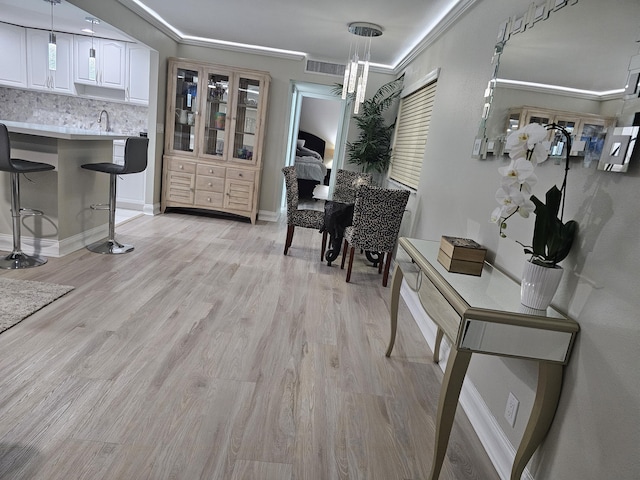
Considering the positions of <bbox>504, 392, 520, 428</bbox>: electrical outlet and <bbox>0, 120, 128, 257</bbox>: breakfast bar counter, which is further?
<bbox>0, 120, 128, 257</bbox>: breakfast bar counter

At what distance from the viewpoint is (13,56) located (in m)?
5.81

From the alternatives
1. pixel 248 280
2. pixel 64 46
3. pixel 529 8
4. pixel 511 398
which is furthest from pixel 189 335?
pixel 64 46

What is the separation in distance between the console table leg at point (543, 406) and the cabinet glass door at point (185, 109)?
531cm

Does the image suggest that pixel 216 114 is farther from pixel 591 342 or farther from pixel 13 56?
pixel 591 342

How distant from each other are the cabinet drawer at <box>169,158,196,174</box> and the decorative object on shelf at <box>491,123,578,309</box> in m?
4.99

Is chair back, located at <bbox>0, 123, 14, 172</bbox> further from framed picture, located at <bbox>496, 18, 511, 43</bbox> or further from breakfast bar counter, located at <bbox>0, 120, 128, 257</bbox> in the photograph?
framed picture, located at <bbox>496, 18, 511, 43</bbox>

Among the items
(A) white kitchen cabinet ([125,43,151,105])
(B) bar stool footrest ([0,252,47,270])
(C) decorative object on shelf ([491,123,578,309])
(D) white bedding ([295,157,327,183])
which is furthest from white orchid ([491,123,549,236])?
(D) white bedding ([295,157,327,183])

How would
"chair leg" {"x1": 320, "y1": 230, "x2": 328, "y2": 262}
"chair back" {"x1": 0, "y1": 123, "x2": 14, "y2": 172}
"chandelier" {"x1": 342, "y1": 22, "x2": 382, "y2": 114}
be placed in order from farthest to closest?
"chair leg" {"x1": 320, "y1": 230, "x2": 328, "y2": 262} < "chandelier" {"x1": 342, "y1": 22, "x2": 382, "y2": 114} < "chair back" {"x1": 0, "y1": 123, "x2": 14, "y2": 172}

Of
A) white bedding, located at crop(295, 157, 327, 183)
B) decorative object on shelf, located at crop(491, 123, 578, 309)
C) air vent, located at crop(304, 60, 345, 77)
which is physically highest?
air vent, located at crop(304, 60, 345, 77)

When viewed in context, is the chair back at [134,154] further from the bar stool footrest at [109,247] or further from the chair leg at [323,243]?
the chair leg at [323,243]

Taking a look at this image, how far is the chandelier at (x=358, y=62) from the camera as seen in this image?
376cm

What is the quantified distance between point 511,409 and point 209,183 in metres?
4.94

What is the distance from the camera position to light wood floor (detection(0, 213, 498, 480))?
163cm

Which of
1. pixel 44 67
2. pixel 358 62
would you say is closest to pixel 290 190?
pixel 358 62
